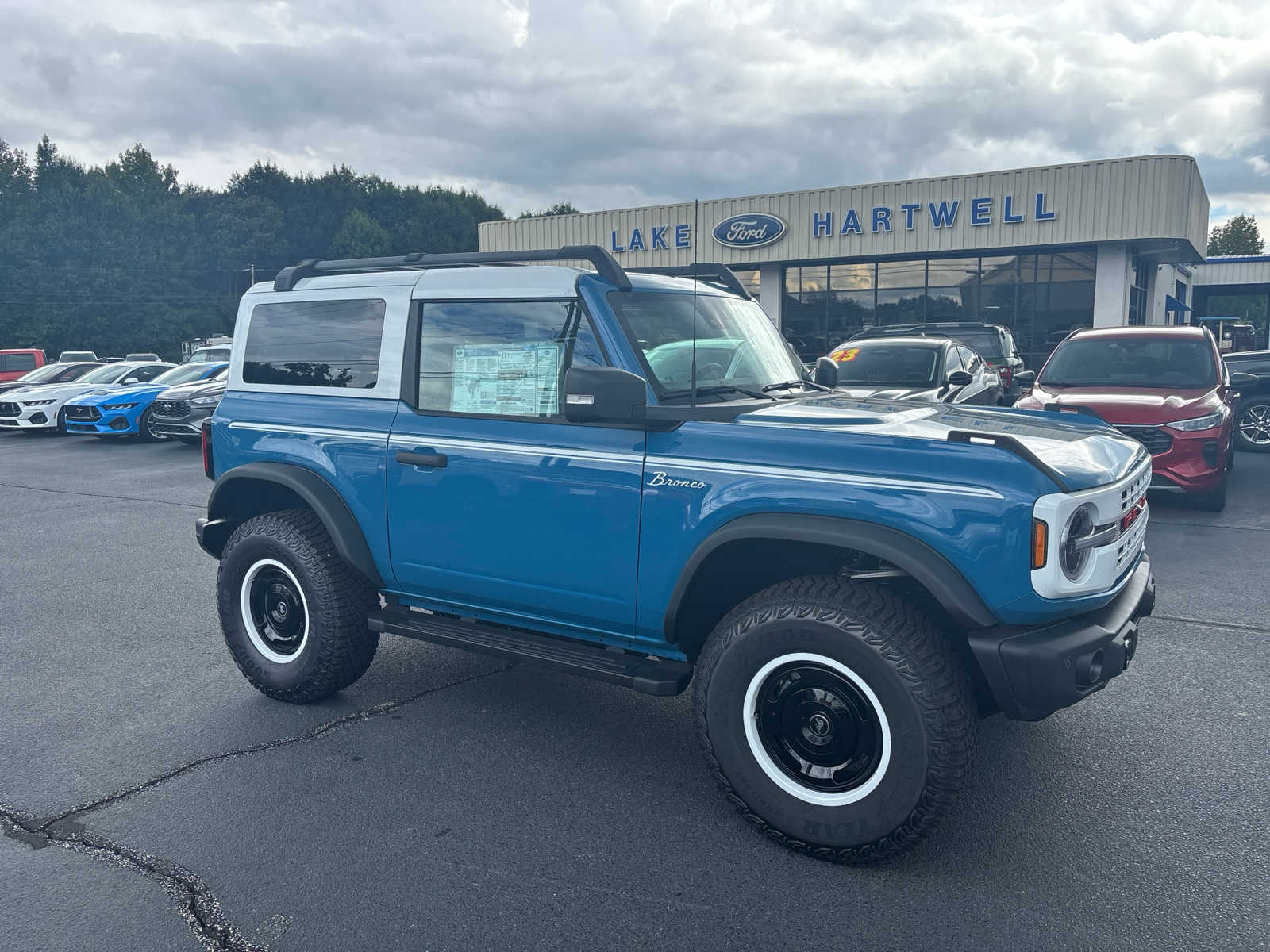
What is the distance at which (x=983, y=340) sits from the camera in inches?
549

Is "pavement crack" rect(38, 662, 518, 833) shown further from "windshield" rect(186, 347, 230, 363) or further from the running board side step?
"windshield" rect(186, 347, 230, 363)

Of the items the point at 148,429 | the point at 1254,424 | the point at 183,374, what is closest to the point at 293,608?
the point at 1254,424

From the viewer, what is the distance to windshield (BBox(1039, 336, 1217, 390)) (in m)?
9.15

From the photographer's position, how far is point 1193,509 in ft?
29.8

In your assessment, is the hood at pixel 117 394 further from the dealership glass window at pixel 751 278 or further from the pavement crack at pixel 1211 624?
the pavement crack at pixel 1211 624

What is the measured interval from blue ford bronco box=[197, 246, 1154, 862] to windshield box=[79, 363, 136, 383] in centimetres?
1697

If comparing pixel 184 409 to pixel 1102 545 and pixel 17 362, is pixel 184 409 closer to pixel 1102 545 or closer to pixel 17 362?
pixel 17 362

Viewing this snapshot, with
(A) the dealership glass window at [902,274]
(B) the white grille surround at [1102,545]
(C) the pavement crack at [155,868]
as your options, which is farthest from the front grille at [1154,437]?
(A) the dealership glass window at [902,274]

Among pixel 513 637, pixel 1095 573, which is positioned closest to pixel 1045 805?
pixel 1095 573

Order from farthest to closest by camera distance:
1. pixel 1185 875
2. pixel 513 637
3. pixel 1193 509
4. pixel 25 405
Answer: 1. pixel 25 405
2. pixel 1193 509
3. pixel 513 637
4. pixel 1185 875

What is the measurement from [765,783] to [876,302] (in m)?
23.8

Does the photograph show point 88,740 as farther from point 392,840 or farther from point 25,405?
point 25,405

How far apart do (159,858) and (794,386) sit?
3.07 metres

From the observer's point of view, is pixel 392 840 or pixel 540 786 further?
pixel 540 786
